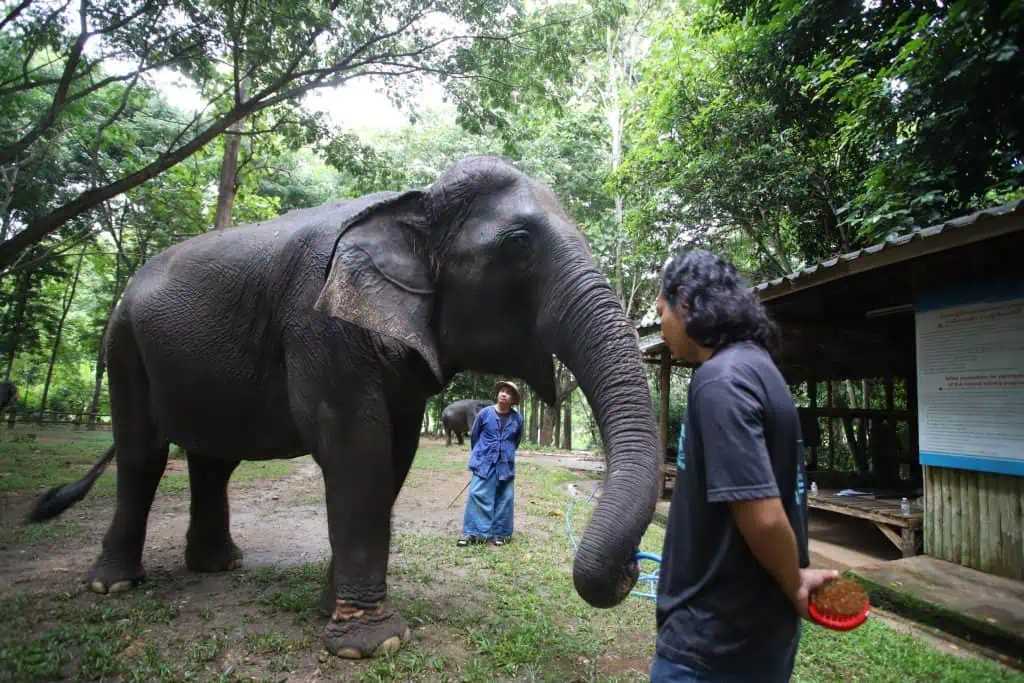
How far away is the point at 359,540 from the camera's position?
3.17m

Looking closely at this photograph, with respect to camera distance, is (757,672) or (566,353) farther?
(566,353)

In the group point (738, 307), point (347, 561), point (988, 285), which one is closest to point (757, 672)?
point (738, 307)

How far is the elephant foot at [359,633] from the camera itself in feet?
10.4

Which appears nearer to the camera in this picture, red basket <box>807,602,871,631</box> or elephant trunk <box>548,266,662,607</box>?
red basket <box>807,602,871,631</box>

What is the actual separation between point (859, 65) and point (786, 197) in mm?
2618

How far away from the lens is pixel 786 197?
36.3 feet

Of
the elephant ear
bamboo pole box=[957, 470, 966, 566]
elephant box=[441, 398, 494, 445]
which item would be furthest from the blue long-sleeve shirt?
elephant box=[441, 398, 494, 445]

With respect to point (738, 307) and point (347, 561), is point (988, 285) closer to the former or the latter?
point (738, 307)

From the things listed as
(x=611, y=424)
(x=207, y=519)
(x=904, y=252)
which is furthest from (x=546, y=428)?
(x=611, y=424)

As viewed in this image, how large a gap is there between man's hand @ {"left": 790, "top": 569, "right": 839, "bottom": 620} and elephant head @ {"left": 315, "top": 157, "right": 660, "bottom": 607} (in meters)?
1.02

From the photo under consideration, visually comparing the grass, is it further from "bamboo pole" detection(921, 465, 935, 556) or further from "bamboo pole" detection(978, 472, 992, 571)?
"bamboo pole" detection(921, 465, 935, 556)

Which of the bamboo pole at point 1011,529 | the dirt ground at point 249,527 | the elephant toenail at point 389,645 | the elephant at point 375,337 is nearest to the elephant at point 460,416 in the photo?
the dirt ground at point 249,527

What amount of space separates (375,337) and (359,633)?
154cm

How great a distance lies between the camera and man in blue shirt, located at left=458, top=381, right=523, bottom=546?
6340 millimetres
